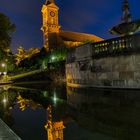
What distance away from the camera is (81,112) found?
9078 millimetres

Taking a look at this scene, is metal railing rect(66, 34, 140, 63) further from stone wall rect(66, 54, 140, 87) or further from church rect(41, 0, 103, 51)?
church rect(41, 0, 103, 51)

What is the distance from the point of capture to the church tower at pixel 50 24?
259 feet

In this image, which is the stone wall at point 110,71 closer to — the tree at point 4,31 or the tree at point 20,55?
the tree at point 4,31

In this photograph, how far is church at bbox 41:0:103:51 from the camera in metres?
78.8

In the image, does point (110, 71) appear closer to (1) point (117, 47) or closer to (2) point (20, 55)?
(1) point (117, 47)

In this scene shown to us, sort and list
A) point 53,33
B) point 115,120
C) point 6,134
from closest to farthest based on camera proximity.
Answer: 1. point 6,134
2. point 115,120
3. point 53,33

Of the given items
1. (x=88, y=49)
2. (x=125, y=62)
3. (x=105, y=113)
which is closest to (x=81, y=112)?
(x=105, y=113)

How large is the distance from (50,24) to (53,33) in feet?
11.8

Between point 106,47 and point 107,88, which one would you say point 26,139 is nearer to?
point 107,88

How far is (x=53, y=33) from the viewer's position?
80.8m

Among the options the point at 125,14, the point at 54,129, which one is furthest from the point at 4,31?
the point at 54,129

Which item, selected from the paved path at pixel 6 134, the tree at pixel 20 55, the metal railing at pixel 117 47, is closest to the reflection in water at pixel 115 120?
the paved path at pixel 6 134

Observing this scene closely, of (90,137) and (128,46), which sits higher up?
(128,46)

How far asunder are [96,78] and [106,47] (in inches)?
95.9
